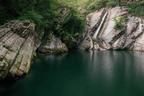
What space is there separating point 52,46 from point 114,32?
23.5 meters

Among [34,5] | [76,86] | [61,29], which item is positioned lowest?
[76,86]

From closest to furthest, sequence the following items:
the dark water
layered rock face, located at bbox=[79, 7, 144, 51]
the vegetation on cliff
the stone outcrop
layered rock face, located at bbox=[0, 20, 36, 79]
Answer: the dark water
layered rock face, located at bbox=[0, 20, 36, 79]
the vegetation on cliff
the stone outcrop
layered rock face, located at bbox=[79, 7, 144, 51]

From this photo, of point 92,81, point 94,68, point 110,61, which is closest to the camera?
point 92,81

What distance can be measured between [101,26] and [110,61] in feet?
98.8

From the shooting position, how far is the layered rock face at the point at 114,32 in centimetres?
9119

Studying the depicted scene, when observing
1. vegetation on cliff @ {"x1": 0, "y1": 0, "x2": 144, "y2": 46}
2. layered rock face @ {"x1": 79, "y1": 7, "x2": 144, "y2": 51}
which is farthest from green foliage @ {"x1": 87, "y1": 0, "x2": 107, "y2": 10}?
layered rock face @ {"x1": 79, "y1": 7, "x2": 144, "y2": 51}

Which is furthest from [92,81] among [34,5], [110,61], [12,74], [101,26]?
[101,26]

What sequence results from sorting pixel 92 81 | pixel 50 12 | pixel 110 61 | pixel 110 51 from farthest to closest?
pixel 110 51, pixel 50 12, pixel 110 61, pixel 92 81

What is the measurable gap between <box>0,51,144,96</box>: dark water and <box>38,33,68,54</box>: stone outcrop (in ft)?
21.6

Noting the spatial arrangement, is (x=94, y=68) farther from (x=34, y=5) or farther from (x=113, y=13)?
(x=113, y=13)

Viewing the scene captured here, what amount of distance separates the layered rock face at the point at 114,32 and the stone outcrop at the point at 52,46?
1254cm

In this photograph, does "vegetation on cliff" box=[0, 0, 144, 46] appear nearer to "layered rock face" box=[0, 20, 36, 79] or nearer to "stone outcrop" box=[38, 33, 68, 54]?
"stone outcrop" box=[38, 33, 68, 54]

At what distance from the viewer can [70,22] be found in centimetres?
8569

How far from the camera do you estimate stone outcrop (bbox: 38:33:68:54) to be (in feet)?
246
